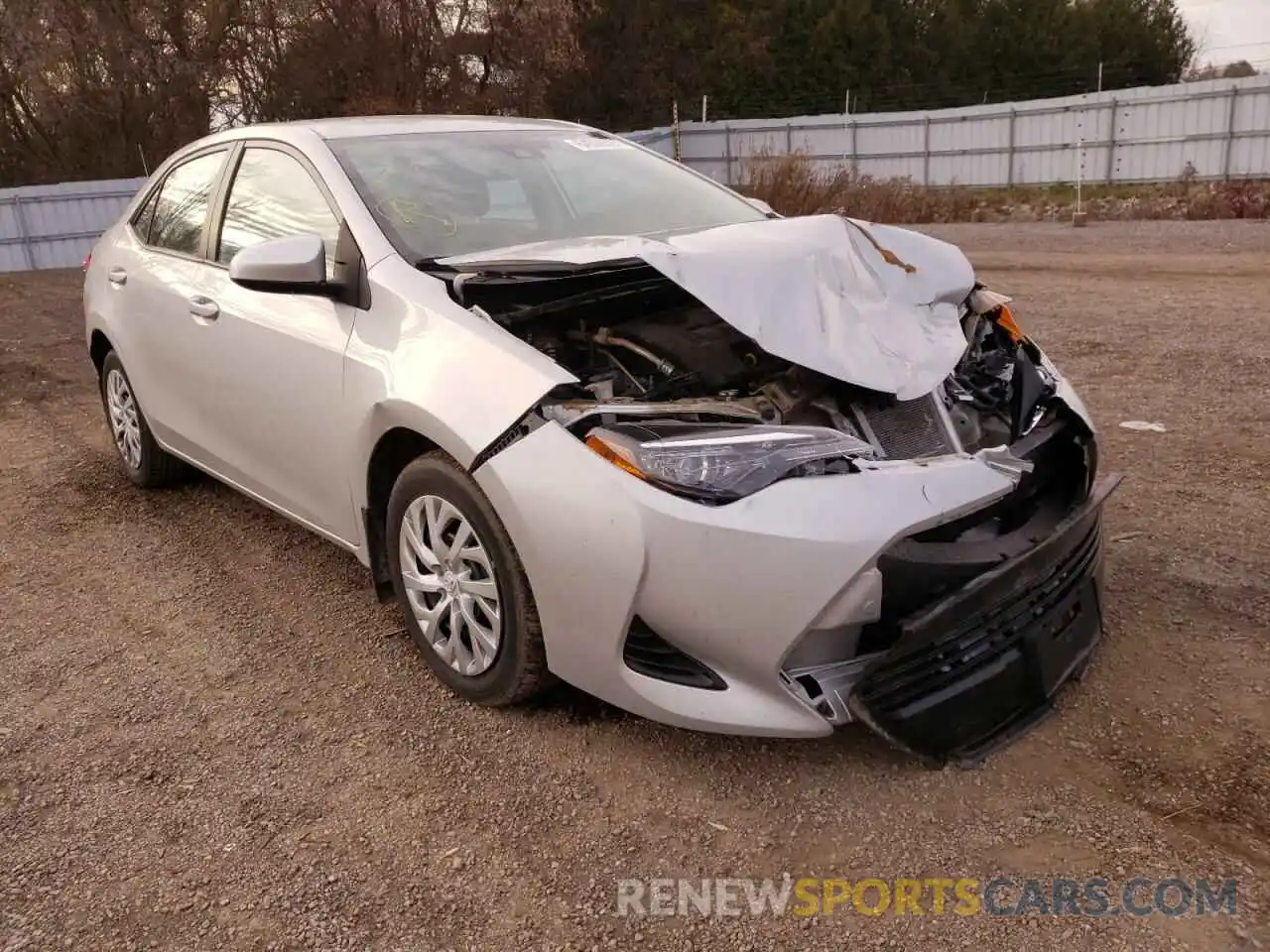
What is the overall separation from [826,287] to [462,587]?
4.44 feet

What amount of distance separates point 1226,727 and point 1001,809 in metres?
0.77

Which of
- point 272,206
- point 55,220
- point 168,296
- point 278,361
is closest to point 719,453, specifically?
point 278,361

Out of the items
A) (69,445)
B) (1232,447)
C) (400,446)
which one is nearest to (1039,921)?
(400,446)

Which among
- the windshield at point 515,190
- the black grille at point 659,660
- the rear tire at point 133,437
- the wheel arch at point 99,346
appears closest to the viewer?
the black grille at point 659,660

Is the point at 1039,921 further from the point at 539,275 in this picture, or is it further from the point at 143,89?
the point at 143,89

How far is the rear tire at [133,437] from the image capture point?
16.4 ft

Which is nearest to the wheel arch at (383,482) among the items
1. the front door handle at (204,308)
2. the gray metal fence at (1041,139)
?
the front door handle at (204,308)

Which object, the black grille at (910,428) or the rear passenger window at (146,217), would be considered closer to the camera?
the black grille at (910,428)

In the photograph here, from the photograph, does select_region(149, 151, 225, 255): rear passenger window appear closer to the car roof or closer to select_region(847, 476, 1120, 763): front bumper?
the car roof

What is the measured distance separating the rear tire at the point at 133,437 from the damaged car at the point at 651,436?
102 centimetres

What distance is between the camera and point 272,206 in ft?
12.8

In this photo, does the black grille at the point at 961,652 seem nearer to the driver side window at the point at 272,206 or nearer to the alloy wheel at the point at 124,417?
the driver side window at the point at 272,206

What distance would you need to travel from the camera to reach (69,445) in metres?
6.25

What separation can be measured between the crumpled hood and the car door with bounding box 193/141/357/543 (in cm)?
56
